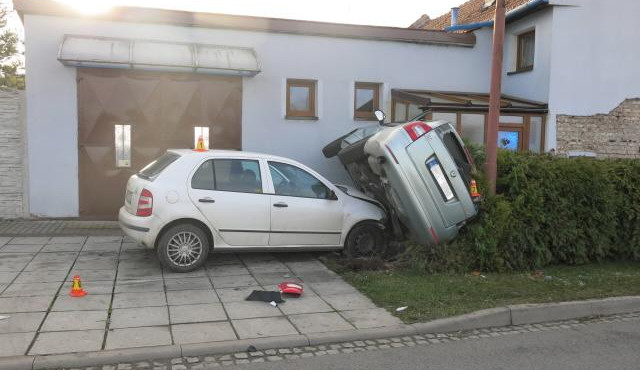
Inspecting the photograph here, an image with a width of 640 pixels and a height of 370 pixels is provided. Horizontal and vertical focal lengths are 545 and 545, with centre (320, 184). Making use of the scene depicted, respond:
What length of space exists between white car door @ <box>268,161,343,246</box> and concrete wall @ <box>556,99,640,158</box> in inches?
264

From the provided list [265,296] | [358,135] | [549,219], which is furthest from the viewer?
[358,135]

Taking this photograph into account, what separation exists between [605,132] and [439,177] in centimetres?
709

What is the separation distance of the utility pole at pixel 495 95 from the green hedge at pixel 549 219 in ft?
0.81

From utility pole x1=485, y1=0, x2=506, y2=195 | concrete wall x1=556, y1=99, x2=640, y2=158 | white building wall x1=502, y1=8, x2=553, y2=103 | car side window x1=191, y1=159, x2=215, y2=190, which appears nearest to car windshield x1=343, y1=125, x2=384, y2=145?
utility pole x1=485, y1=0, x2=506, y2=195

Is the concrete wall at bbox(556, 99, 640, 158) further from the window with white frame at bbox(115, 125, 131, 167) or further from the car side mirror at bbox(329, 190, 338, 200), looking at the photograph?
the window with white frame at bbox(115, 125, 131, 167)

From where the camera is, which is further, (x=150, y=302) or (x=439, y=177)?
(x=439, y=177)

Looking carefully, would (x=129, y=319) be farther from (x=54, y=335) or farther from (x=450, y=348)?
(x=450, y=348)

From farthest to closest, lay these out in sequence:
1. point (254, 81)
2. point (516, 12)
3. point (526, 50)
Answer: point (526, 50) → point (516, 12) → point (254, 81)

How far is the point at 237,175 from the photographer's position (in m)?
7.26

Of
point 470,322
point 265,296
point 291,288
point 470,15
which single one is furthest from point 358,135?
point 470,15

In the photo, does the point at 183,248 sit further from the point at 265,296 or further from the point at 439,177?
the point at 439,177

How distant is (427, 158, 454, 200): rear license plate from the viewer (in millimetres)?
6965

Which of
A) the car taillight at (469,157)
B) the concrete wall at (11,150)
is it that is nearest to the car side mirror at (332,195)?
the car taillight at (469,157)

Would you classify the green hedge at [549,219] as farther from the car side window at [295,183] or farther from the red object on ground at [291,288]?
the red object on ground at [291,288]
